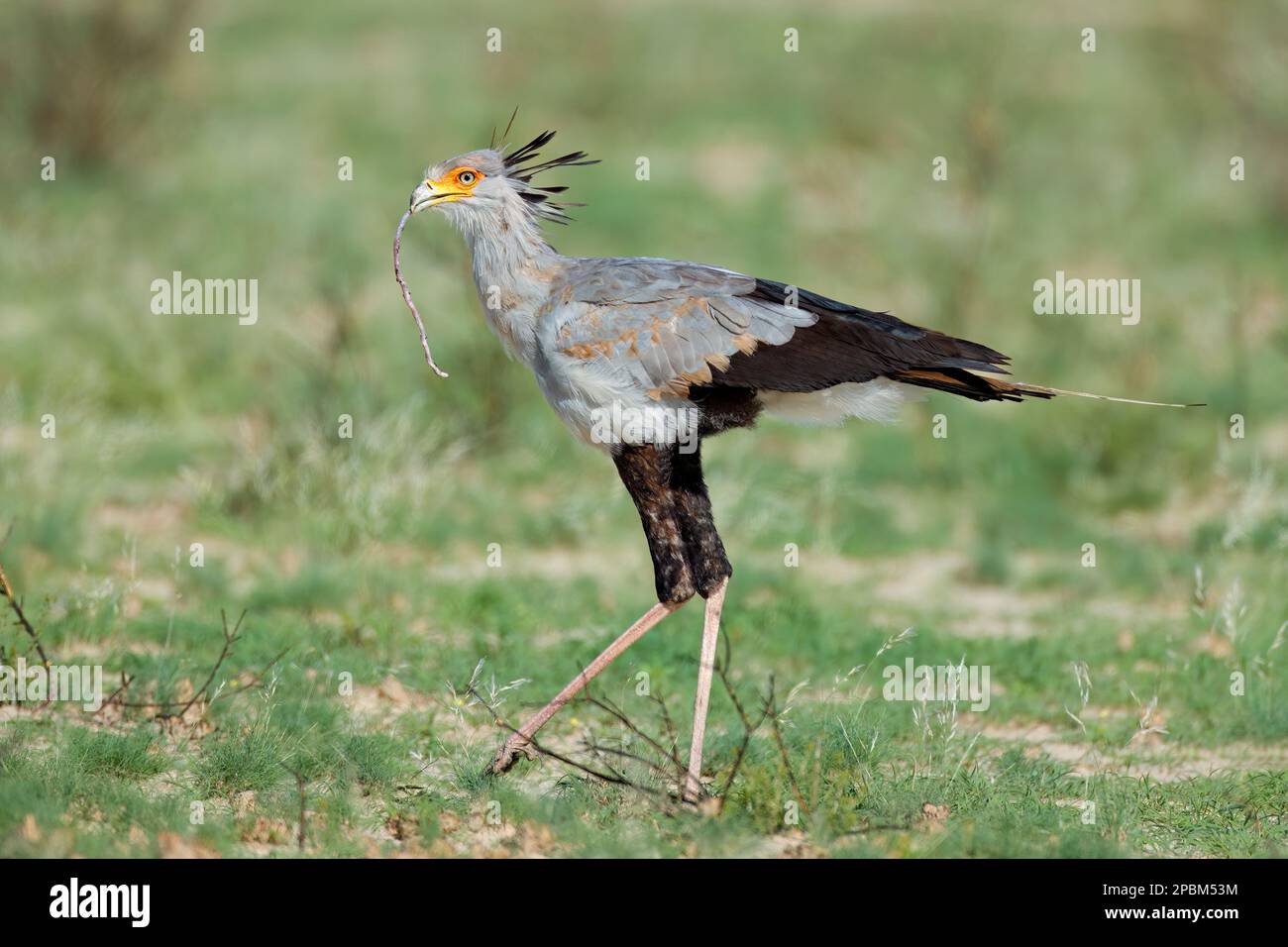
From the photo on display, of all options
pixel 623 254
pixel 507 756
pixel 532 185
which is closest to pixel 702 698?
pixel 507 756

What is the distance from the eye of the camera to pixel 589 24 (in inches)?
674

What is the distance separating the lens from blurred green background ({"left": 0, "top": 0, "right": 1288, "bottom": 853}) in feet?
24.1

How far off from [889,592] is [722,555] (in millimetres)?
2807

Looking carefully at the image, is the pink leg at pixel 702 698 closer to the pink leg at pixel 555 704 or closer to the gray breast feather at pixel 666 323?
the pink leg at pixel 555 704

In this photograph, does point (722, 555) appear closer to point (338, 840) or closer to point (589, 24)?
point (338, 840)

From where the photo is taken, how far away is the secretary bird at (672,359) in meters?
5.29

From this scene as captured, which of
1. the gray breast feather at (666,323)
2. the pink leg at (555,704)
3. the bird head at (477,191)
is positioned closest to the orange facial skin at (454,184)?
the bird head at (477,191)

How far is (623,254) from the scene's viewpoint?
12.1 m

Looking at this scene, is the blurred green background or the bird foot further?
the blurred green background

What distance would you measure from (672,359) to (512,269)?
678 mm
